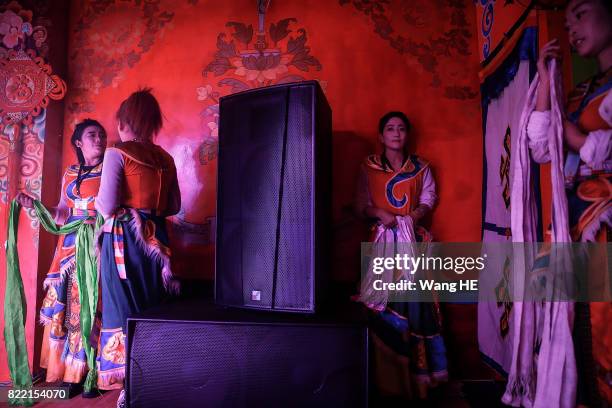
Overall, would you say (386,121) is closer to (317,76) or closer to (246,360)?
(317,76)

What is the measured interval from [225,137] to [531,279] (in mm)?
1176

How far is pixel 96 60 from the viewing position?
1.94 meters

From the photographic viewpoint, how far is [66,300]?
167 cm

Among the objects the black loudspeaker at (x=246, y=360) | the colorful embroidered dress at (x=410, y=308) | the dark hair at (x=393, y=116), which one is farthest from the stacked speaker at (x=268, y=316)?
the dark hair at (x=393, y=116)

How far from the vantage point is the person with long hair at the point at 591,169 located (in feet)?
3.00

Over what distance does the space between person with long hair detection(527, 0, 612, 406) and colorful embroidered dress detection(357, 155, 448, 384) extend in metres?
0.59

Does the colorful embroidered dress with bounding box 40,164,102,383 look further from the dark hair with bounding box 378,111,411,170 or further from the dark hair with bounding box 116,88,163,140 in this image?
the dark hair with bounding box 378,111,411,170

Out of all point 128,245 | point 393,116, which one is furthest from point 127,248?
point 393,116

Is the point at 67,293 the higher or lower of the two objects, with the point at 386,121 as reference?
lower

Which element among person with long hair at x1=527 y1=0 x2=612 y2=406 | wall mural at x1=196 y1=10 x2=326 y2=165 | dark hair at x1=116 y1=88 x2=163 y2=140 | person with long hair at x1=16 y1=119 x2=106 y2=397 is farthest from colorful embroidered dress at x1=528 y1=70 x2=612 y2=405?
person with long hair at x1=16 y1=119 x2=106 y2=397

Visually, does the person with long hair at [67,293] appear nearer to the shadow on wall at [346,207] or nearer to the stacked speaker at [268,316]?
the stacked speaker at [268,316]

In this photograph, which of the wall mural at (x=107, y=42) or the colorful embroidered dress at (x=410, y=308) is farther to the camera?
the wall mural at (x=107, y=42)

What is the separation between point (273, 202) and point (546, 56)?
3.25 feet

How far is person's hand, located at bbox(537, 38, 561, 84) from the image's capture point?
3.55 ft
